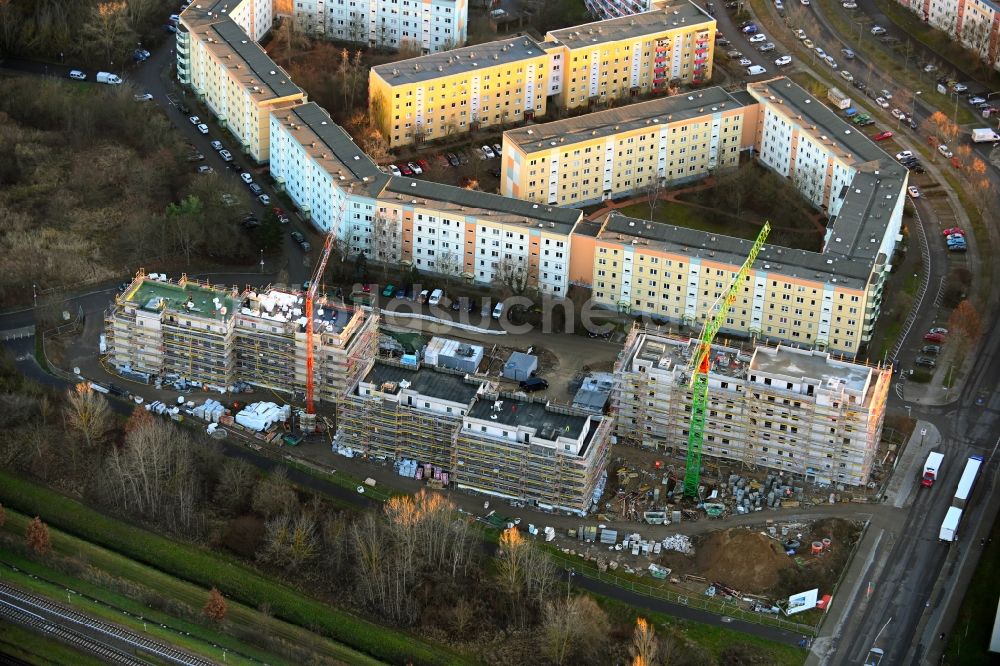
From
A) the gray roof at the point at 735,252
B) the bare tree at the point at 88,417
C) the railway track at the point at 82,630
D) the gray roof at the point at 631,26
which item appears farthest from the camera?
the gray roof at the point at 631,26

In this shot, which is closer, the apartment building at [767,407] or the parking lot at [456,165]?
the apartment building at [767,407]

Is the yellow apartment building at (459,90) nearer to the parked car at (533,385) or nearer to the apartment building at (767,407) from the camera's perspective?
the parked car at (533,385)

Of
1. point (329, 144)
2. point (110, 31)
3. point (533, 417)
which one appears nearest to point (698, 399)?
point (533, 417)

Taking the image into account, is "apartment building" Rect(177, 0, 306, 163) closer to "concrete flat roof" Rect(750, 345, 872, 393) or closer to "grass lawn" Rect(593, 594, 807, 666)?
"concrete flat roof" Rect(750, 345, 872, 393)

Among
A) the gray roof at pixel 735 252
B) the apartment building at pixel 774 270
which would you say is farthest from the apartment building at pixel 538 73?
the gray roof at pixel 735 252

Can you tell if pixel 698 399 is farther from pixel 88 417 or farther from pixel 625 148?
pixel 88 417

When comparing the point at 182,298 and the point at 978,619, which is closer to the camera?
the point at 978,619

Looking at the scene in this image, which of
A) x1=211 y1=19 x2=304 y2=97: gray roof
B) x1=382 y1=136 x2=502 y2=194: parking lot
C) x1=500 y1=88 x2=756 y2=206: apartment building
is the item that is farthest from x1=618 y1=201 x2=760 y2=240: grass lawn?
x1=211 y1=19 x2=304 y2=97: gray roof
